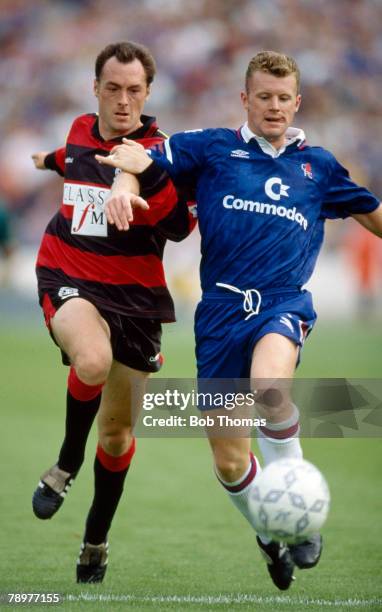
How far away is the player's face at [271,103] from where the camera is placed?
18.3ft

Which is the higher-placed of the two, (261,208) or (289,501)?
(261,208)

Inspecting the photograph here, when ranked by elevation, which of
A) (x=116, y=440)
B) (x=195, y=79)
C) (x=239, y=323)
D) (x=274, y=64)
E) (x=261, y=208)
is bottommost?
(x=195, y=79)

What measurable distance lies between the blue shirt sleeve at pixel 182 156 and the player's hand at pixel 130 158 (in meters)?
0.07

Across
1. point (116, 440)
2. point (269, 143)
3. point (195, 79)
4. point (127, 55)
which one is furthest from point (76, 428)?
point (195, 79)

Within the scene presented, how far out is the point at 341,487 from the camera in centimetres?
961

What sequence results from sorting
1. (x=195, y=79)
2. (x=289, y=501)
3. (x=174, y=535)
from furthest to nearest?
(x=195, y=79)
(x=174, y=535)
(x=289, y=501)

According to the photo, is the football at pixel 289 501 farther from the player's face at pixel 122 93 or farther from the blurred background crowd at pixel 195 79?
the blurred background crowd at pixel 195 79

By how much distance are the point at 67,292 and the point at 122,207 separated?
42.2 inches

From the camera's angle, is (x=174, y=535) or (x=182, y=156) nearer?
(x=182, y=156)

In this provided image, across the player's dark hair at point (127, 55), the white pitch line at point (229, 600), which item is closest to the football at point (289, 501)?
the white pitch line at point (229, 600)

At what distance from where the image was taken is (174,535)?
7.68 m

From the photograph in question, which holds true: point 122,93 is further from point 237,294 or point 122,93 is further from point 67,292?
point 237,294

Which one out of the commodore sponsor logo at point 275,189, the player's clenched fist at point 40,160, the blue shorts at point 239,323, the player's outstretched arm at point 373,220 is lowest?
the blue shorts at point 239,323

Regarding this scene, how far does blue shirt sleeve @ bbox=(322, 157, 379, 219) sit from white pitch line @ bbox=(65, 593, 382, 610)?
199 centimetres
